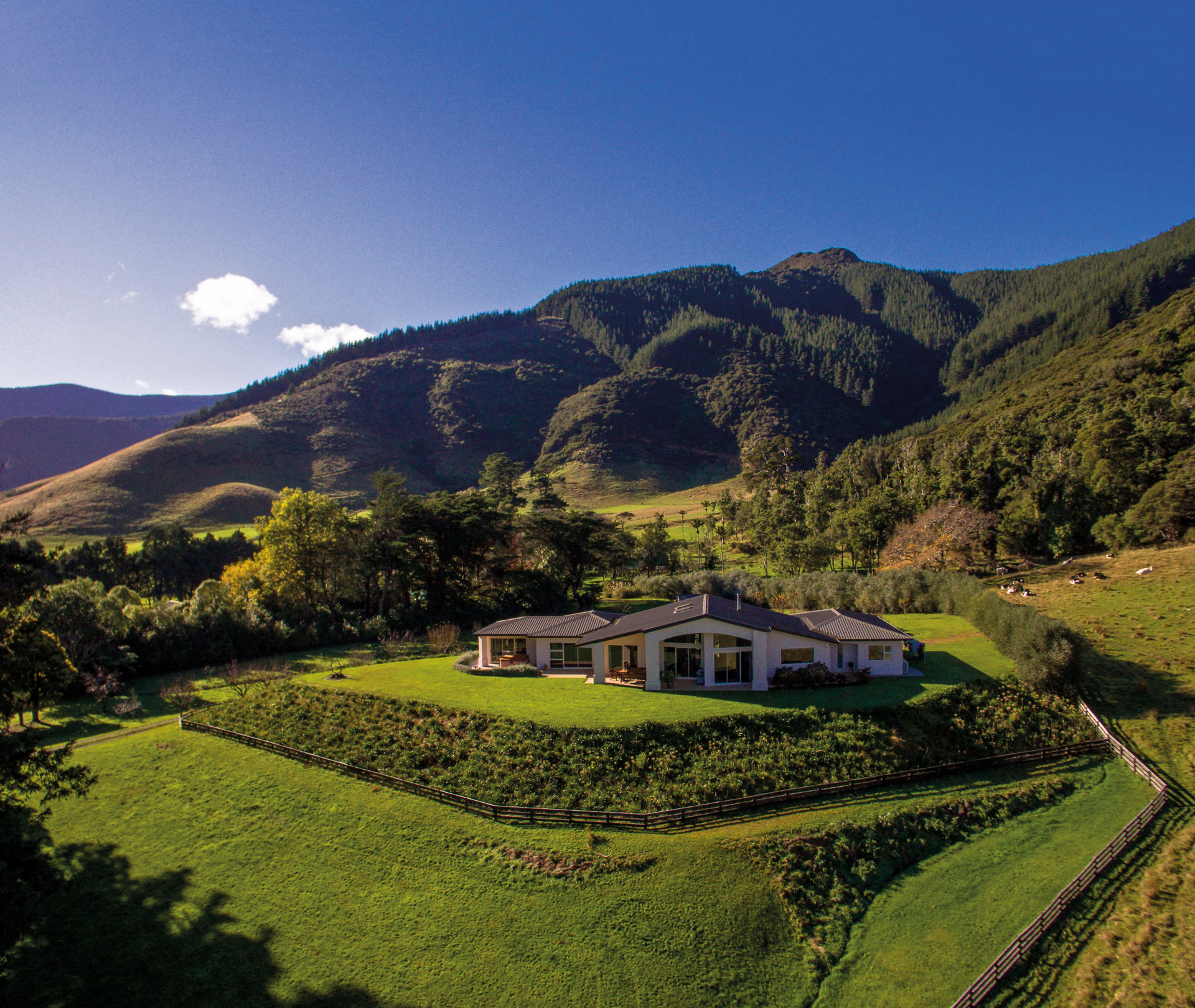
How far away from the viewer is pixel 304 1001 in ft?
46.0

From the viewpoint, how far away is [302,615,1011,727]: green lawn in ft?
79.2

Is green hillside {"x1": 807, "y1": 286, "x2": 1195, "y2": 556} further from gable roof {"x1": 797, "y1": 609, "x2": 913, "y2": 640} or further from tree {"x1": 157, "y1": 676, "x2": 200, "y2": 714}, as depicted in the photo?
tree {"x1": 157, "y1": 676, "x2": 200, "y2": 714}

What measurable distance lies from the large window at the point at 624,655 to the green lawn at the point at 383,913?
11.0 metres

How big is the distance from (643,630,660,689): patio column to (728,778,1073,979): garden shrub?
950 cm

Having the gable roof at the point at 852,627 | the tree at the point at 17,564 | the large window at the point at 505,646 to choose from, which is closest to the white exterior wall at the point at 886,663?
the gable roof at the point at 852,627

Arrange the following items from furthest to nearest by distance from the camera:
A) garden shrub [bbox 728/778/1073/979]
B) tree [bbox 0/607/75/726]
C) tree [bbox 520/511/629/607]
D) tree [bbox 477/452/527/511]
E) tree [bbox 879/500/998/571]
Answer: tree [bbox 477/452/527/511]
tree [bbox 520/511/629/607]
tree [bbox 879/500/998/571]
garden shrub [bbox 728/778/1073/979]
tree [bbox 0/607/75/726]

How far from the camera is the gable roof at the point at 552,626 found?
32250 millimetres

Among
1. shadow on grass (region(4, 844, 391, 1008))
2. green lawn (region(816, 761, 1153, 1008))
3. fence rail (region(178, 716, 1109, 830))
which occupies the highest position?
fence rail (region(178, 716, 1109, 830))

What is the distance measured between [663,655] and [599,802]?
8988mm

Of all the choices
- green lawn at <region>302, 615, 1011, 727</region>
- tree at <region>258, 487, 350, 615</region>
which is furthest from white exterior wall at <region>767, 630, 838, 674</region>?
tree at <region>258, 487, 350, 615</region>

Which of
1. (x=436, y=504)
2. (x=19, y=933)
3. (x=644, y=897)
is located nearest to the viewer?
(x=19, y=933)

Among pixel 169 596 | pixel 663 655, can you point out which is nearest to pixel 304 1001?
pixel 663 655

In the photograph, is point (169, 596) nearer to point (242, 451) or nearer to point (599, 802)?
point (599, 802)

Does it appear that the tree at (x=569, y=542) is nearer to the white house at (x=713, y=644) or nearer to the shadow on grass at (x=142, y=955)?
the white house at (x=713, y=644)
